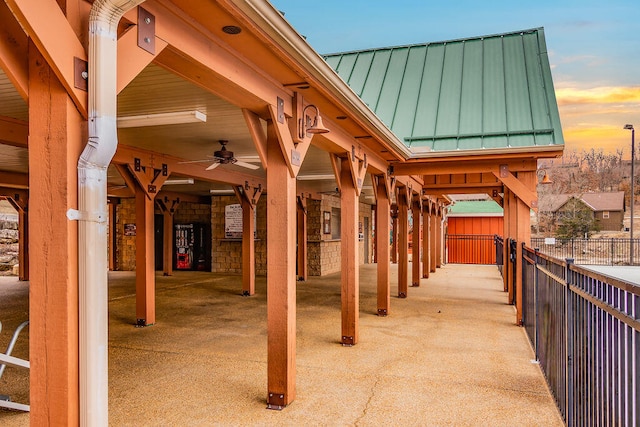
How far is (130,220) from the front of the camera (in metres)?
15.5

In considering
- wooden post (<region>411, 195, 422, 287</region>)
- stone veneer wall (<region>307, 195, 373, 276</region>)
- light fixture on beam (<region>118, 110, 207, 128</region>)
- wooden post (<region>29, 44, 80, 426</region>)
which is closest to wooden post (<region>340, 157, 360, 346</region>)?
light fixture on beam (<region>118, 110, 207, 128</region>)

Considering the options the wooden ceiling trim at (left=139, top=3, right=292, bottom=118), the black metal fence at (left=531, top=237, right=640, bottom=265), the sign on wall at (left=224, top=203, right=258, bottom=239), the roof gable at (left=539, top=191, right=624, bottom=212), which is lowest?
the black metal fence at (left=531, top=237, right=640, bottom=265)

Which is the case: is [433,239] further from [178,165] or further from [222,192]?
[178,165]

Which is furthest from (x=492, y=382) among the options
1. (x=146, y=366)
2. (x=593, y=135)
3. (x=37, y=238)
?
(x=593, y=135)

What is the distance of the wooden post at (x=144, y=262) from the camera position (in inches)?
269

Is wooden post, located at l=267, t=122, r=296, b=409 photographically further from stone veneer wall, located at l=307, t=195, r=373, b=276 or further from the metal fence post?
stone veneer wall, located at l=307, t=195, r=373, b=276

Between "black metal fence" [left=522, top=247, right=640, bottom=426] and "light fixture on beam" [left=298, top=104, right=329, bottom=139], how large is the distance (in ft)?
6.86

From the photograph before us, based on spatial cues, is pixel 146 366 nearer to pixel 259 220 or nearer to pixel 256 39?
pixel 256 39

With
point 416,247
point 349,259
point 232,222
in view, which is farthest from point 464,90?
point 232,222

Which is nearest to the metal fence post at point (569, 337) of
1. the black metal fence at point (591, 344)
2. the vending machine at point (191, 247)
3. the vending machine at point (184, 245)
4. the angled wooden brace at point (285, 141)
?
the black metal fence at point (591, 344)

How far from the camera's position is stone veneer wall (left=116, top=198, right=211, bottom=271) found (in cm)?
1548

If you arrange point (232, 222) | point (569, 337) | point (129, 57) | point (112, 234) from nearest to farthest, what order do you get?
point (129, 57)
point (569, 337)
point (232, 222)
point (112, 234)

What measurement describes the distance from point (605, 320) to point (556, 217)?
45.3 metres

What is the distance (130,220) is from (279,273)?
13.1m
